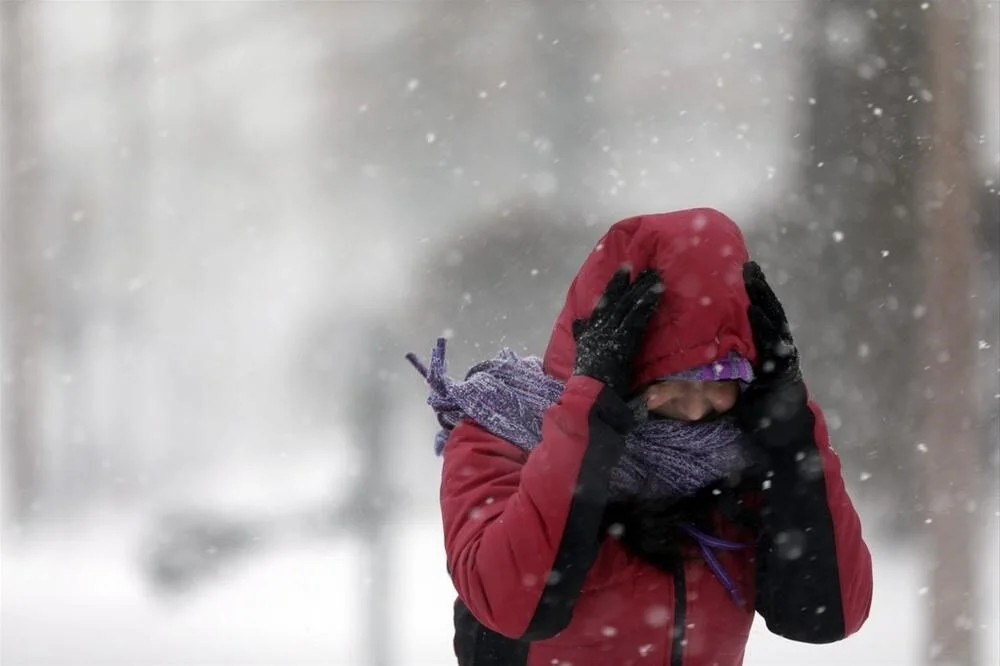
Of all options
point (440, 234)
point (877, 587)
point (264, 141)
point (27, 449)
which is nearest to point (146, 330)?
point (27, 449)

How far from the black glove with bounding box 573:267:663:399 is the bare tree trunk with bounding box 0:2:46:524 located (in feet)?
18.8

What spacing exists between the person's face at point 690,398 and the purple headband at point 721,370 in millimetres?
46

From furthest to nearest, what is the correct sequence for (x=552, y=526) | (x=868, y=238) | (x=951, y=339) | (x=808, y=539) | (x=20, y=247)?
(x=20, y=247) → (x=868, y=238) → (x=951, y=339) → (x=808, y=539) → (x=552, y=526)

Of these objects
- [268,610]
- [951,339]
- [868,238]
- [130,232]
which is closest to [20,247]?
[130,232]

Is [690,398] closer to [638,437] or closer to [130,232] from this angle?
[638,437]

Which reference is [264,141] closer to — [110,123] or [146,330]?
[110,123]

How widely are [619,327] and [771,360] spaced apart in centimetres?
24

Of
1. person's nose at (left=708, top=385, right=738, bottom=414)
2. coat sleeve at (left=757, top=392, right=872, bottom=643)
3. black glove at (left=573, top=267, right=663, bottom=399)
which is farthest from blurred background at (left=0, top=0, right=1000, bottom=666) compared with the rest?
black glove at (left=573, top=267, right=663, bottom=399)

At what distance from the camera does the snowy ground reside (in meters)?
4.54

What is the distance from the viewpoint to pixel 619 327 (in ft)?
4.44

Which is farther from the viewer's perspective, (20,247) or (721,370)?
(20,247)

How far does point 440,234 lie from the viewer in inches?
236

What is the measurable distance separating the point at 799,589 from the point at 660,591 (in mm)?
200

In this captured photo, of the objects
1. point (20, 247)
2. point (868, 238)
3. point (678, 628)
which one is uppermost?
point (20, 247)
